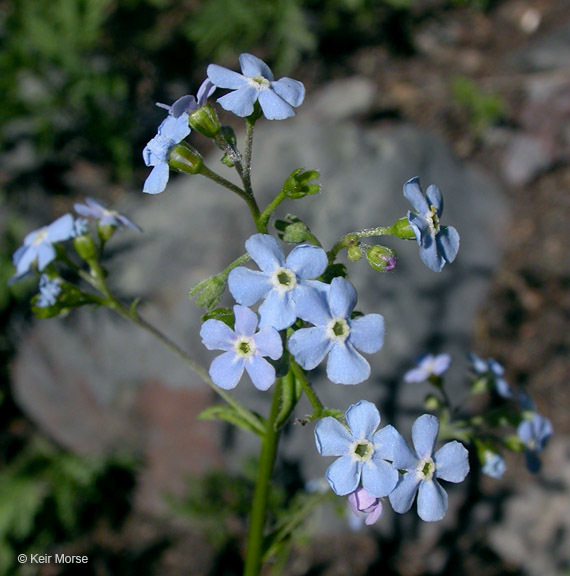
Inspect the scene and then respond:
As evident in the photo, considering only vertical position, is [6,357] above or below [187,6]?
below

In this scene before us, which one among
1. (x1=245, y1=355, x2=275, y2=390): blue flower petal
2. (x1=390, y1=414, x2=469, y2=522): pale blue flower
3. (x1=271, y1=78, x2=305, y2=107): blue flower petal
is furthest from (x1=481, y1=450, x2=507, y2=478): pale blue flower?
(x1=271, y1=78, x2=305, y2=107): blue flower petal

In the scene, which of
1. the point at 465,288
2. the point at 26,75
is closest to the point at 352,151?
the point at 465,288

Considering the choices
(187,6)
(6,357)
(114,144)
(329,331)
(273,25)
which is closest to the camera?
(329,331)

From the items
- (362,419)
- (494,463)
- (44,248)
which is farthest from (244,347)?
(494,463)

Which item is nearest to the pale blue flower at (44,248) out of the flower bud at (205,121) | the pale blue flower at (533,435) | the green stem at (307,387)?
the flower bud at (205,121)

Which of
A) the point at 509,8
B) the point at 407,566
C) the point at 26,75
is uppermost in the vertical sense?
the point at 509,8

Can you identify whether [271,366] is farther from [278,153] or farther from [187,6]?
[187,6]

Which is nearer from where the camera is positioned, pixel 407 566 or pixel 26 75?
pixel 407 566

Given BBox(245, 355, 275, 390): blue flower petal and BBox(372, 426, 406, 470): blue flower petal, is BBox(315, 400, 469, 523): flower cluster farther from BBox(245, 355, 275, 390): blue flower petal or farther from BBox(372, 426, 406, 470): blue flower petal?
BBox(245, 355, 275, 390): blue flower petal

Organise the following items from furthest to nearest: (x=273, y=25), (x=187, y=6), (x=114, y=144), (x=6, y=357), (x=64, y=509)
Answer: (x=187, y=6) → (x=273, y=25) → (x=114, y=144) → (x=6, y=357) → (x=64, y=509)
